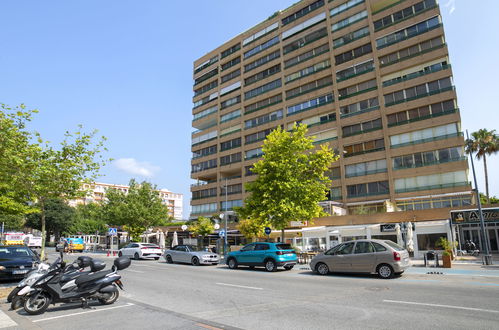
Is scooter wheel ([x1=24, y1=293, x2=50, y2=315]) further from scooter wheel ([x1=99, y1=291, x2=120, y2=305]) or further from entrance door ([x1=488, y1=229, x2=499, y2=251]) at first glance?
entrance door ([x1=488, y1=229, x2=499, y2=251])

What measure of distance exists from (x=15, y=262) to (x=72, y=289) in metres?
7.02

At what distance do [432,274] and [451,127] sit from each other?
25.7 metres

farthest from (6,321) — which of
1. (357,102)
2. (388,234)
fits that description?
(357,102)

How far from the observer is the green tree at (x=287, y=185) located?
23250 mm

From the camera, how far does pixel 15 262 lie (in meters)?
13.0

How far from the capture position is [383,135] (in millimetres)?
39344

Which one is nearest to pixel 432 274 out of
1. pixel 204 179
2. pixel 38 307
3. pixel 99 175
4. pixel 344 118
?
pixel 38 307

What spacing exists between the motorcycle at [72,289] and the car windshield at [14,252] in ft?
24.7

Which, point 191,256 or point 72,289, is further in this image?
point 191,256

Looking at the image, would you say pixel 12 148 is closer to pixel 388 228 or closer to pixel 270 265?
pixel 270 265

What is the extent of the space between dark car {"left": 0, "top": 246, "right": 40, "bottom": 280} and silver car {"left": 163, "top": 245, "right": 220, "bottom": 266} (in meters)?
10.2

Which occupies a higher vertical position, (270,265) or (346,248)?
(346,248)

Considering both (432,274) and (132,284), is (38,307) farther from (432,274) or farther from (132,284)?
(432,274)

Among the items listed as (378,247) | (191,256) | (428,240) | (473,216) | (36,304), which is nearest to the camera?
(36,304)
